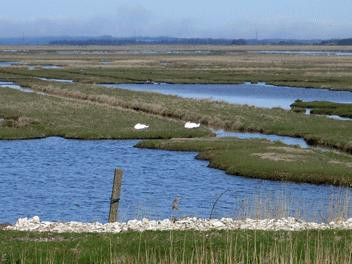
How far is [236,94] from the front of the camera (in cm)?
9162

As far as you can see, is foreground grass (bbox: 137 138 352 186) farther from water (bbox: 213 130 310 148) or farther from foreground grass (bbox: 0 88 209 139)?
foreground grass (bbox: 0 88 209 139)

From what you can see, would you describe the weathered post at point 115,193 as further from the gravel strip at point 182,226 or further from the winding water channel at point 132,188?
the winding water channel at point 132,188

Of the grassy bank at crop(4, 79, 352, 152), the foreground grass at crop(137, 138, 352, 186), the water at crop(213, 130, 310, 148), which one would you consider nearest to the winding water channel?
the water at crop(213, 130, 310, 148)

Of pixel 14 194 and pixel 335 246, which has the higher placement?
pixel 335 246

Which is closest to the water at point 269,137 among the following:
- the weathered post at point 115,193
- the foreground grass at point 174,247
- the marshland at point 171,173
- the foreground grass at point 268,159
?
the marshland at point 171,173

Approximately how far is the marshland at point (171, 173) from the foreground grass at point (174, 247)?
0.05 metres

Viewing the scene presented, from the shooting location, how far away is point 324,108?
7162 cm

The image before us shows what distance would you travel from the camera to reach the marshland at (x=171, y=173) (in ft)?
54.4

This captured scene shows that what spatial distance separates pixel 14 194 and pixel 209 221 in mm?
14433

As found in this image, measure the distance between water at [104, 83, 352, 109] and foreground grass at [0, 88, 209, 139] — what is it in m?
17.6

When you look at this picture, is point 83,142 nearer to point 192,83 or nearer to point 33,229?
point 33,229

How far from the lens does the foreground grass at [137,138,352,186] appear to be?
121 ft

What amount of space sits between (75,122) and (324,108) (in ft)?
82.4

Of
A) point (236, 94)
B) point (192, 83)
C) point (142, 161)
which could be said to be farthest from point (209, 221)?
point (192, 83)
